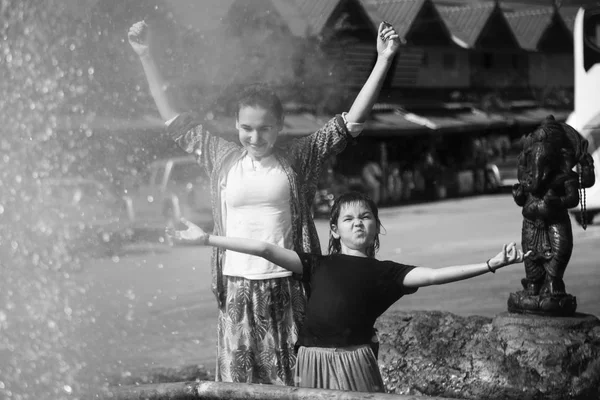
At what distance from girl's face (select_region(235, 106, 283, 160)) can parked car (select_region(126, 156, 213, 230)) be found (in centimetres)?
821

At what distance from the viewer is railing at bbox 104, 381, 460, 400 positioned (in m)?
3.24

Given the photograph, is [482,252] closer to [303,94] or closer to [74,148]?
[74,148]

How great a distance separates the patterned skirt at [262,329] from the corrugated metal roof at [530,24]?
34644mm

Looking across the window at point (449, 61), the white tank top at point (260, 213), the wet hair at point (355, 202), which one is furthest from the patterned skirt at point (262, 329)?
the window at point (449, 61)

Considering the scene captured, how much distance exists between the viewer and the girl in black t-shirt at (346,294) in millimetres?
3658

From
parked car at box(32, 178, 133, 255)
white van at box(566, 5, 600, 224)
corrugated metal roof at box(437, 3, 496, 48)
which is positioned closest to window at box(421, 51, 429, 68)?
corrugated metal roof at box(437, 3, 496, 48)

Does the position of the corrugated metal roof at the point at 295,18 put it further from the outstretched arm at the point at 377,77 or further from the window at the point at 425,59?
Answer: the outstretched arm at the point at 377,77

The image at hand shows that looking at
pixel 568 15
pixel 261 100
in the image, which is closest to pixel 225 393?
pixel 261 100

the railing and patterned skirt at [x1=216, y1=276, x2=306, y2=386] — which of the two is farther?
patterned skirt at [x1=216, y1=276, x2=306, y2=386]

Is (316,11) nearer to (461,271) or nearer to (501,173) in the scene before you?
(501,173)

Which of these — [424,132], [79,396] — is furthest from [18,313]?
[424,132]

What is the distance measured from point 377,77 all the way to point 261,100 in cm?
48

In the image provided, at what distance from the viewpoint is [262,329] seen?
407 cm

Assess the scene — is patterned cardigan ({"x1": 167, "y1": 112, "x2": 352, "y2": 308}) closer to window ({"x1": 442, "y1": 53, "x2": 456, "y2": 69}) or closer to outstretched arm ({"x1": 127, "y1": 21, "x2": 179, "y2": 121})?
outstretched arm ({"x1": 127, "y1": 21, "x2": 179, "y2": 121})
